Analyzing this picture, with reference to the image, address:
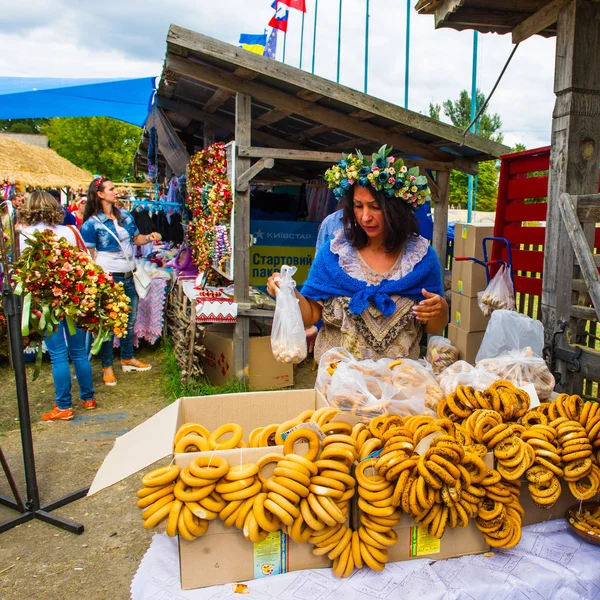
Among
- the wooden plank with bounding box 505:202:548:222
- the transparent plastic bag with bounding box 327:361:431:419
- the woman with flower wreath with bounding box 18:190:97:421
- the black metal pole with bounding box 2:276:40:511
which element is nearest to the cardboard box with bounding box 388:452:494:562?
the transparent plastic bag with bounding box 327:361:431:419

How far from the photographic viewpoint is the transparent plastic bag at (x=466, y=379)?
204cm

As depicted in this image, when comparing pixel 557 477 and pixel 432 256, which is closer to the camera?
pixel 557 477

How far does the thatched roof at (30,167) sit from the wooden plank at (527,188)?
575 inches

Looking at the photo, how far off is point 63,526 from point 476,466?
9.93 ft

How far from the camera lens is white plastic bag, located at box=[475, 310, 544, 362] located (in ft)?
9.77

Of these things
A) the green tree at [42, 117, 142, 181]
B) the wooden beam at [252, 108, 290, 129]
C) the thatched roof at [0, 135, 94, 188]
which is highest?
the green tree at [42, 117, 142, 181]

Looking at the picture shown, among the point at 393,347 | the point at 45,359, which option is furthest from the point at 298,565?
the point at 45,359

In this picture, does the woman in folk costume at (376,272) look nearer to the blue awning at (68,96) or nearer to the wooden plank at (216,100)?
the wooden plank at (216,100)

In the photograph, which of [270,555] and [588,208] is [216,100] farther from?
[270,555]

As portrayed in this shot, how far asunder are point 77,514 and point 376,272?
8.88 ft

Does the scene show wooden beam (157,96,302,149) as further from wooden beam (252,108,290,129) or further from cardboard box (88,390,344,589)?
cardboard box (88,390,344,589)

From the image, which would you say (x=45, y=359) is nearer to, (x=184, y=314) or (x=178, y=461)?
(x=184, y=314)

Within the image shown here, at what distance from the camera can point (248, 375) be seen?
6.07 metres

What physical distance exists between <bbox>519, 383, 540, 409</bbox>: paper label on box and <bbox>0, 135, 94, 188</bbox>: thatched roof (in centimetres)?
1657
